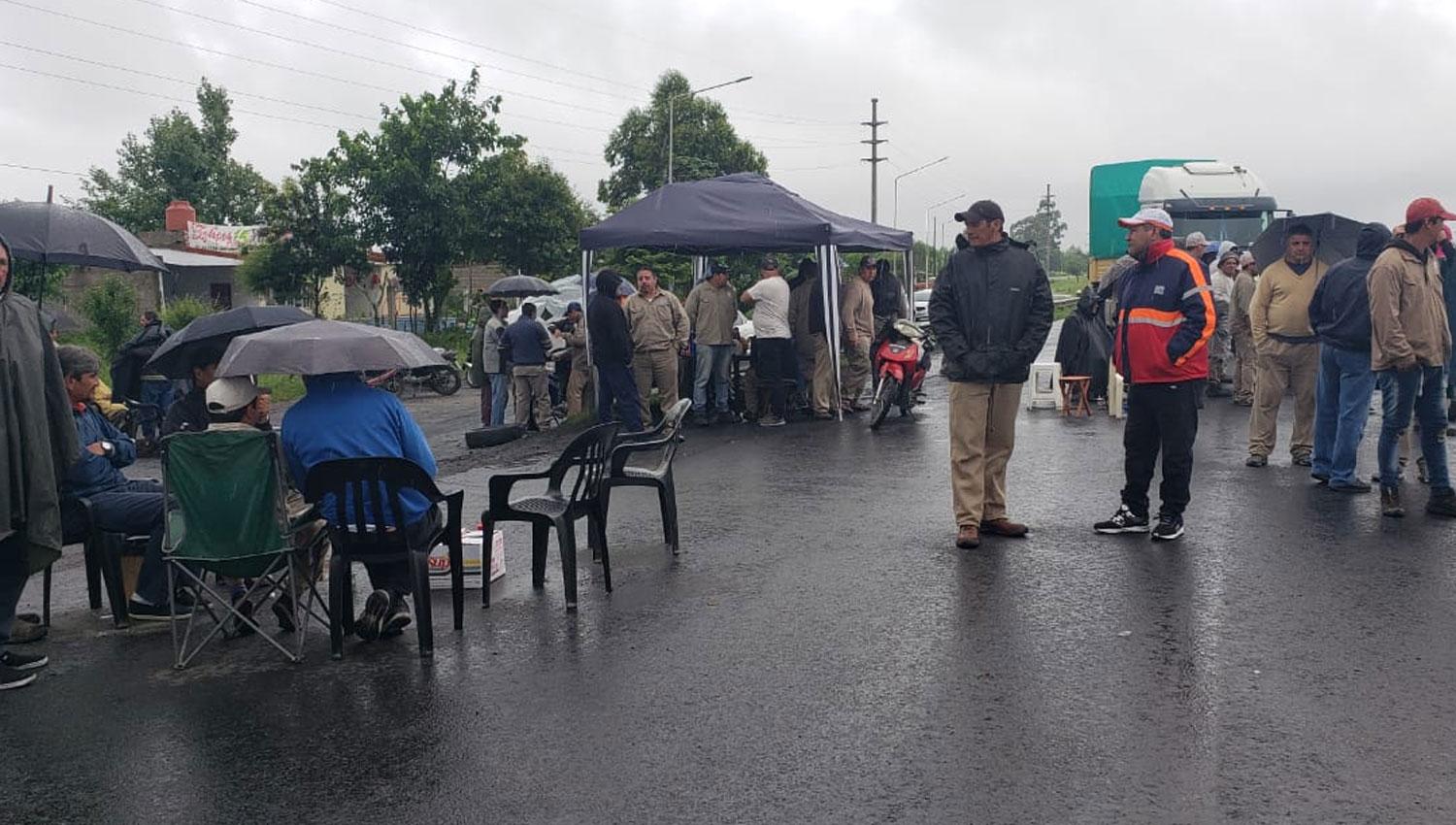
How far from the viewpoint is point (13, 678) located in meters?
5.64

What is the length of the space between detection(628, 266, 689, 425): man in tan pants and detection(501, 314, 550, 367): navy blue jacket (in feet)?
4.82

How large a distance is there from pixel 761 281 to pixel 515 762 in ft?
37.7

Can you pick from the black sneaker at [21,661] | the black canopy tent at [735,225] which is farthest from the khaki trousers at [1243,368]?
the black sneaker at [21,661]

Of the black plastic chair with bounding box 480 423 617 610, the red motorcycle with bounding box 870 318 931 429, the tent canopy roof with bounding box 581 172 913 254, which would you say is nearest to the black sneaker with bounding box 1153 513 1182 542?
the black plastic chair with bounding box 480 423 617 610

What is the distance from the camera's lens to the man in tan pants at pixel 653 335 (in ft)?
47.2

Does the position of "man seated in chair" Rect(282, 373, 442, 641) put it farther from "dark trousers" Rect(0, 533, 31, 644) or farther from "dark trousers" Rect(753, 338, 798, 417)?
"dark trousers" Rect(753, 338, 798, 417)

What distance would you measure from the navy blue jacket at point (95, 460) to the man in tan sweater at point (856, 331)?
9903 mm

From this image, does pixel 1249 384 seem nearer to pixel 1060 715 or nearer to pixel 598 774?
pixel 1060 715

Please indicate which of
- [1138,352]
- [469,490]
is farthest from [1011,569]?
[469,490]

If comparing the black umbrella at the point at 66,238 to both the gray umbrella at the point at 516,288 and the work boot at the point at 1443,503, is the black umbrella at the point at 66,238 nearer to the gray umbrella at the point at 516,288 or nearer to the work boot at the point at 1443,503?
the gray umbrella at the point at 516,288

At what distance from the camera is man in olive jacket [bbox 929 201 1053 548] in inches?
310

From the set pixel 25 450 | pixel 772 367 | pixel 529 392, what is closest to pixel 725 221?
pixel 772 367

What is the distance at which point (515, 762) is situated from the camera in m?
4.52

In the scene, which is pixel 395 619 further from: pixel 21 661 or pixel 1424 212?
pixel 1424 212
